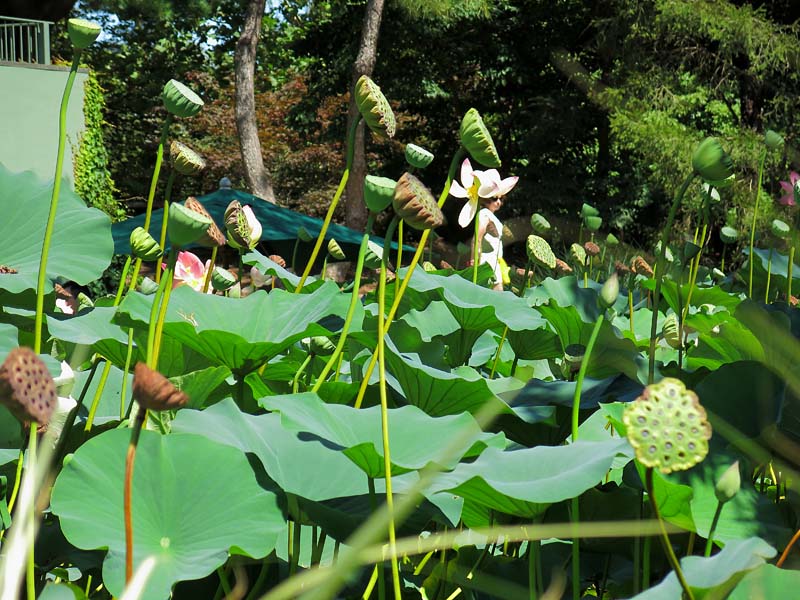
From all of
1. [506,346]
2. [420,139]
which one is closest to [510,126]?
[420,139]

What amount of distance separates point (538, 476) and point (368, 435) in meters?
0.10

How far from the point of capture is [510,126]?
10.8 metres

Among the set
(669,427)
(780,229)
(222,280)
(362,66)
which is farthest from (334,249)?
(362,66)

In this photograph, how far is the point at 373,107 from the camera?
0.65 meters

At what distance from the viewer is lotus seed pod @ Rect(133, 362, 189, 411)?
0.31 meters

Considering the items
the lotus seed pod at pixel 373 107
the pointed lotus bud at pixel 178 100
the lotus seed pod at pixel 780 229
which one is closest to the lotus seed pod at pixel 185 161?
the pointed lotus bud at pixel 178 100

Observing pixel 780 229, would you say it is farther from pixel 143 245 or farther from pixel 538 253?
pixel 143 245

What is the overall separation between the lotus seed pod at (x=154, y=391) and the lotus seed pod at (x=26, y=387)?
29 millimetres

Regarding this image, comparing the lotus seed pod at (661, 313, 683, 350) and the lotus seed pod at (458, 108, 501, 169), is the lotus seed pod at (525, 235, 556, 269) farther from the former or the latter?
the lotus seed pod at (458, 108, 501, 169)

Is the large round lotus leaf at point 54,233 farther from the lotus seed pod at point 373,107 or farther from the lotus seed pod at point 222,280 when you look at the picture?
the lotus seed pod at point 373,107

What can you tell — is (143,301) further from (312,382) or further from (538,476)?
(538,476)

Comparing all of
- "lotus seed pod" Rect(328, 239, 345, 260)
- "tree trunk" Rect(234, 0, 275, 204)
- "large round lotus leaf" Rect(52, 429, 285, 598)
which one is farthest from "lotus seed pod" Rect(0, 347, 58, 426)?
"tree trunk" Rect(234, 0, 275, 204)

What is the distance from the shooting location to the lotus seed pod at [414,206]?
1.73 ft

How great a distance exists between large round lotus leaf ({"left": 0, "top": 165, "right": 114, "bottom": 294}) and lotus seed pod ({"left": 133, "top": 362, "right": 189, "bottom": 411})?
427 mm
